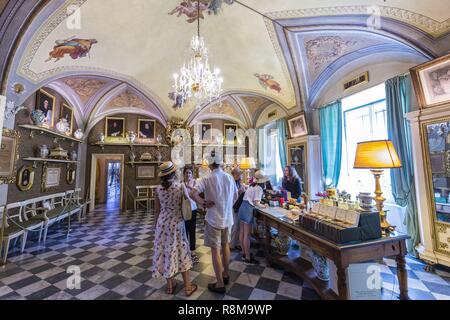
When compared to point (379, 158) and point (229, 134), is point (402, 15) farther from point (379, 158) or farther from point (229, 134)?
point (229, 134)

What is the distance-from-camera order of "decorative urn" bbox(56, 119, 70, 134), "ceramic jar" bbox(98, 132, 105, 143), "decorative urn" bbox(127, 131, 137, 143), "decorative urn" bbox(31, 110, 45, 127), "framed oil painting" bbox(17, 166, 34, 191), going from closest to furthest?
"framed oil painting" bbox(17, 166, 34, 191)
"decorative urn" bbox(31, 110, 45, 127)
"decorative urn" bbox(56, 119, 70, 134)
"ceramic jar" bbox(98, 132, 105, 143)
"decorative urn" bbox(127, 131, 137, 143)

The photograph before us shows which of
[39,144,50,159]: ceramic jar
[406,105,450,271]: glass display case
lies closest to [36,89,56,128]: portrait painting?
[39,144,50,159]: ceramic jar

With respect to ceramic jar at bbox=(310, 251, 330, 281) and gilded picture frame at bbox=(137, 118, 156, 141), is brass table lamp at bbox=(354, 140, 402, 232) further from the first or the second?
gilded picture frame at bbox=(137, 118, 156, 141)

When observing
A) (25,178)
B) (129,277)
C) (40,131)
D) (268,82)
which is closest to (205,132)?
(268,82)

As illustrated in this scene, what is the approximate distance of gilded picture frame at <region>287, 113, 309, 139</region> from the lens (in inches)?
199

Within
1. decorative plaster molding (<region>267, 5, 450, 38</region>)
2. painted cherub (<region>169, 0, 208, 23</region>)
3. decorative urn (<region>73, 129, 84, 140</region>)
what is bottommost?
decorative urn (<region>73, 129, 84, 140</region>)

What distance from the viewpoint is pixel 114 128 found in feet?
24.8

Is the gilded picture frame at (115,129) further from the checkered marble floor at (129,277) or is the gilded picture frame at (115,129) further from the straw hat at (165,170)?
the straw hat at (165,170)

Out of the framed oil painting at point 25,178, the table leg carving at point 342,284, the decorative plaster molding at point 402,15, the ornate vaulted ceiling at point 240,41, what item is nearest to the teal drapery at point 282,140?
the ornate vaulted ceiling at point 240,41

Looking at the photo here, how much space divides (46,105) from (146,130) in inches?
131

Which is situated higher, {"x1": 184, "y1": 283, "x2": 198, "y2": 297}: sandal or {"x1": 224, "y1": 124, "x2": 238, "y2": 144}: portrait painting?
{"x1": 224, "y1": 124, "x2": 238, "y2": 144}: portrait painting

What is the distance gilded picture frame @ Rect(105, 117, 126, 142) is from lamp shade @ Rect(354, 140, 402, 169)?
8.14 meters

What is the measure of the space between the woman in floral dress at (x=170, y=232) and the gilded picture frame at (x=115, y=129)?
22.1 ft

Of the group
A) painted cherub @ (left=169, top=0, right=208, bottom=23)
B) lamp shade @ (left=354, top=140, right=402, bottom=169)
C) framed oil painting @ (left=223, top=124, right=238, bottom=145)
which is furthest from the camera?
framed oil painting @ (left=223, top=124, right=238, bottom=145)
